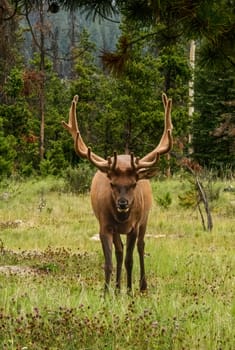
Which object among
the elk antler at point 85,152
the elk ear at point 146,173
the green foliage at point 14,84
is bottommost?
the elk ear at point 146,173

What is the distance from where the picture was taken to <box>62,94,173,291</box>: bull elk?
688 centimetres

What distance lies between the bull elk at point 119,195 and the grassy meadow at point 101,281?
463 mm

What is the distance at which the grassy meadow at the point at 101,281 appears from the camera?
13.5ft

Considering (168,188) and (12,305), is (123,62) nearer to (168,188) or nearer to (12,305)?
(12,305)

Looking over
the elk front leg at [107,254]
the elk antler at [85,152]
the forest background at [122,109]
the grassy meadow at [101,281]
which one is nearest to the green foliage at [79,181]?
the grassy meadow at [101,281]

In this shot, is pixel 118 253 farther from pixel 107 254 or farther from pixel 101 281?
pixel 107 254

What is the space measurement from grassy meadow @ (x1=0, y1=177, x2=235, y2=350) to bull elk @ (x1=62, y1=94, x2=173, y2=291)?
463mm

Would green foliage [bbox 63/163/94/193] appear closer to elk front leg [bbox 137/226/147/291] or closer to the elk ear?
elk front leg [bbox 137/226/147/291]

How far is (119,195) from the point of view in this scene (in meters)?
6.81

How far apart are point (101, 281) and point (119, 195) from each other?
4.69ft

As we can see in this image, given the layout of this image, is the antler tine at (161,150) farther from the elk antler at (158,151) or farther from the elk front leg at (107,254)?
the elk front leg at (107,254)

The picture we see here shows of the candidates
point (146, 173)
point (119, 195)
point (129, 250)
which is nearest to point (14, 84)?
point (129, 250)

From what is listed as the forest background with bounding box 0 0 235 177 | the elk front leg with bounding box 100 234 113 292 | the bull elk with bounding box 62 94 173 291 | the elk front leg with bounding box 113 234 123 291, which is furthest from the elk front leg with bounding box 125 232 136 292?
the forest background with bounding box 0 0 235 177

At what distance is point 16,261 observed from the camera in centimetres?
894
